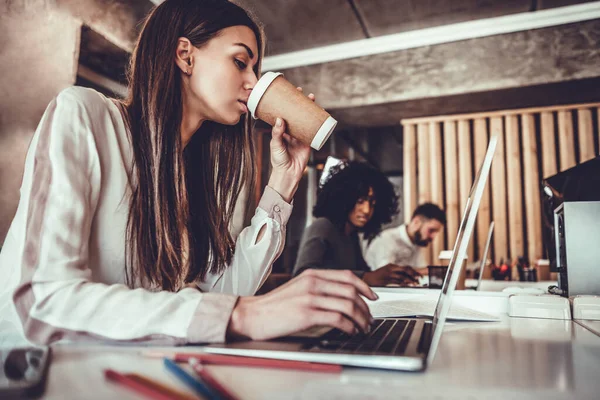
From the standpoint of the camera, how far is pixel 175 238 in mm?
984

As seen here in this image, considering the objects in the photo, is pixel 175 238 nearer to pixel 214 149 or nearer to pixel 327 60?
pixel 214 149

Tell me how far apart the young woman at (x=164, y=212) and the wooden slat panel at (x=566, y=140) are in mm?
3590

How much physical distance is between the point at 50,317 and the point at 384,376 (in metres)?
0.45

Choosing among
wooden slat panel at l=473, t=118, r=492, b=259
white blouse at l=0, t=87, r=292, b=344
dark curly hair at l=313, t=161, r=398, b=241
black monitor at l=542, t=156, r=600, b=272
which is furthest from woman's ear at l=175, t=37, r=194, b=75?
wooden slat panel at l=473, t=118, r=492, b=259

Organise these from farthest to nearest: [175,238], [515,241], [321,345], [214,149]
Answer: [515,241] → [214,149] → [175,238] → [321,345]

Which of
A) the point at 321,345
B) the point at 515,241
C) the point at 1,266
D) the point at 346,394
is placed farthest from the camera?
the point at 515,241

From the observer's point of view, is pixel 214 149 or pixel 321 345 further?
pixel 214 149

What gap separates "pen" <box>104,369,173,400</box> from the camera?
37 centimetres

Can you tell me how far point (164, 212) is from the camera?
0.96 meters

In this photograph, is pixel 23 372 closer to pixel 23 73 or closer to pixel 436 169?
pixel 23 73

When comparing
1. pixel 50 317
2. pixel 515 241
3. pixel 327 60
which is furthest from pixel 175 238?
pixel 515 241

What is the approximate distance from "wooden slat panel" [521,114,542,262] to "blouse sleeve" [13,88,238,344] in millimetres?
4060

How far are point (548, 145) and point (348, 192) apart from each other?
228cm

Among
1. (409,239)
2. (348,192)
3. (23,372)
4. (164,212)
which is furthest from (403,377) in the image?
(409,239)
